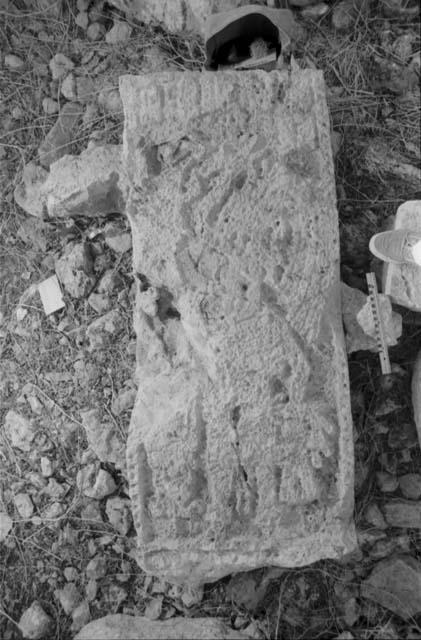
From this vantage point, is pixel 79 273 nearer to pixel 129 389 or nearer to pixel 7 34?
pixel 129 389

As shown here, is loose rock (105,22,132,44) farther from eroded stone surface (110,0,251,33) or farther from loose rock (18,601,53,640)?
loose rock (18,601,53,640)

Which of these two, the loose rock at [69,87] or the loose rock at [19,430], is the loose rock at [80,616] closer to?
the loose rock at [19,430]

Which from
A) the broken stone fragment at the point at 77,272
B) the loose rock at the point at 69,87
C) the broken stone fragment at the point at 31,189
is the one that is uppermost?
the loose rock at the point at 69,87

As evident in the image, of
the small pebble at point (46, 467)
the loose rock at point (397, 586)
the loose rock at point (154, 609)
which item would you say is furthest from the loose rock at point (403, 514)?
the small pebble at point (46, 467)

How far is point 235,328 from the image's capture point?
197 cm

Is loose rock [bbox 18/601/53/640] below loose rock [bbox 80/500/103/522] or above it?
below

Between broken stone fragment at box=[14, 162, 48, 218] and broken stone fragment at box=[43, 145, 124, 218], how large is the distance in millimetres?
162

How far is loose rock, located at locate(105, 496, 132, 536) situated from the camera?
7.68 ft

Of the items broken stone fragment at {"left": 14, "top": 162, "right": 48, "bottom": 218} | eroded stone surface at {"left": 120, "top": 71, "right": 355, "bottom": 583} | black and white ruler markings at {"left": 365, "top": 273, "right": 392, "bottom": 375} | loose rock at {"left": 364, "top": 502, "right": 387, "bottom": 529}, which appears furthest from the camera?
broken stone fragment at {"left": 14, "top": 162, "right": 48, "bottom": 218}

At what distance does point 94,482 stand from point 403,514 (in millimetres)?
1106

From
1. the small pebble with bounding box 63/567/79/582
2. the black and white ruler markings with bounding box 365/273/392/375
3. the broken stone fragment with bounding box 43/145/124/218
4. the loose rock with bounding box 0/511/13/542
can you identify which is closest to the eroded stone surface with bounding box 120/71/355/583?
the black and white ruler markings with bounding box 365/273/392/375

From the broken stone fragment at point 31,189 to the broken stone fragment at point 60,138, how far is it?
0.15 ft

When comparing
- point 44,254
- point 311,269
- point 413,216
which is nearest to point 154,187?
point 311,269

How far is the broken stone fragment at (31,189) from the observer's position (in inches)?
102
